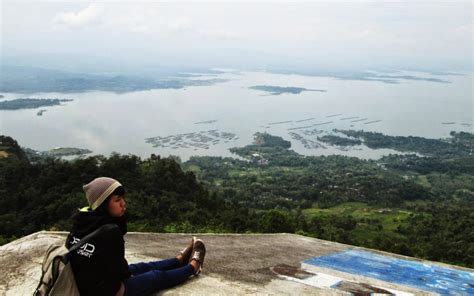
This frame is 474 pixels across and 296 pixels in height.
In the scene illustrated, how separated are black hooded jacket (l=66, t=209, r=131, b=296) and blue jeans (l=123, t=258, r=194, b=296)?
0.33 metres

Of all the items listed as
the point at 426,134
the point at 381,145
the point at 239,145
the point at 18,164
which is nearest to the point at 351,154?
the point at 381,145

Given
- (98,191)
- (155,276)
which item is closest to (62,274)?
(98,191)

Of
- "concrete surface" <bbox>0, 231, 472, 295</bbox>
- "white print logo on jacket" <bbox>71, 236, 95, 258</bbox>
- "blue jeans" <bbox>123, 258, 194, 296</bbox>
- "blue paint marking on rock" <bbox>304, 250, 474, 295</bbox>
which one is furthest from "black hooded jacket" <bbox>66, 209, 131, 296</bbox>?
"blue paint marking on rock" <bbox>304, 250, 474, 295</bbox>

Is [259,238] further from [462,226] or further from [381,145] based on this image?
[381,145]

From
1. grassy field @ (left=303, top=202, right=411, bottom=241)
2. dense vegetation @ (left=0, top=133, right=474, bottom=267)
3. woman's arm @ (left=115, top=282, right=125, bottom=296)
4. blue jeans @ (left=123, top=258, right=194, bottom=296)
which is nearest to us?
woman's arm @ (left=115, top=282, right=125, bottom=296)

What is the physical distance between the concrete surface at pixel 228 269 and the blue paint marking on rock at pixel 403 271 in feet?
0.74

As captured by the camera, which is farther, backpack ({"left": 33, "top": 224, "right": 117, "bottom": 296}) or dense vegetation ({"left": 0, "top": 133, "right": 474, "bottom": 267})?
dense vegetation ({"left": 0, "top": 133, "right": 474, "bottom": 267})

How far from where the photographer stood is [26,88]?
271 feet

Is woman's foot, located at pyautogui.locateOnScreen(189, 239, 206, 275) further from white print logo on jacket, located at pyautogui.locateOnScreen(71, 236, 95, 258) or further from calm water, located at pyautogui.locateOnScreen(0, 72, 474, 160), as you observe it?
calm water, located at pyautogui.locateOnScreen(0, 72, 474, 160)

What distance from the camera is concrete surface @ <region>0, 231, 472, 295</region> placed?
10.9ft

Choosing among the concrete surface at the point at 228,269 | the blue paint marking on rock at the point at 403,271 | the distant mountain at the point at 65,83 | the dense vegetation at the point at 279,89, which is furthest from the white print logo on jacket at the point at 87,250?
the dense vegetation at the point at 279,89

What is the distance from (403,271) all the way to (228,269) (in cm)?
203

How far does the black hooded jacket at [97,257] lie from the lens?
93.9 inches

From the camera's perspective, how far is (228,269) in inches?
152
